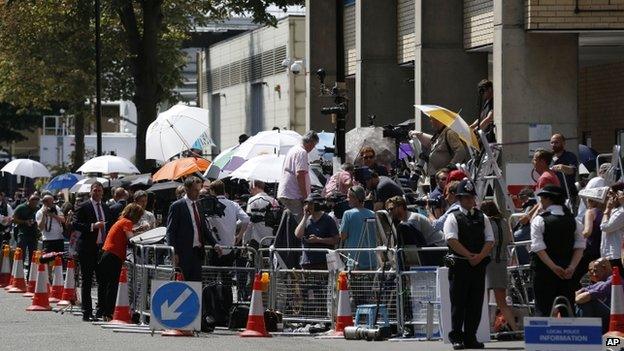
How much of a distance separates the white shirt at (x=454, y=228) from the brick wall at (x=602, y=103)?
1585 cm

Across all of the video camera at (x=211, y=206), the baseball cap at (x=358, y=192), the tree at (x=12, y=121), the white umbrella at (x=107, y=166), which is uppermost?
the tree at (x=12, y=121)

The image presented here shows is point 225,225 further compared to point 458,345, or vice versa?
point 225,225

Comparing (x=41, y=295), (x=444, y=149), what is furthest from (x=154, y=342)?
(x=41, y=295)

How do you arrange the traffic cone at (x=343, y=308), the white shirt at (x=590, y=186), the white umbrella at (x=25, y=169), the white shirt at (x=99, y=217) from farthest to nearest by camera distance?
the white umbrella at (x=25, y=169) < the white shirt at (x=99, y=217) < the traffic cone at (x=343, y=308) < the white shirt at (x=590, y=186)

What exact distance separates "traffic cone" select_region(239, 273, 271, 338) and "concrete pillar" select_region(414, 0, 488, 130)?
12.7 meters

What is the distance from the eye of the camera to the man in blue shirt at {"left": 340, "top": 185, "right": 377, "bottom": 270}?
2084cm

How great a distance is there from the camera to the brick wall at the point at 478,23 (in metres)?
30.9

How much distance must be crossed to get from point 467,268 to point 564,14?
10918 millimetres

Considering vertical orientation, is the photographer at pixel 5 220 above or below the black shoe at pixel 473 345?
above

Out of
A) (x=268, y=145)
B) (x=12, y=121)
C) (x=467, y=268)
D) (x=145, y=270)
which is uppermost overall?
(x=12, y=121)

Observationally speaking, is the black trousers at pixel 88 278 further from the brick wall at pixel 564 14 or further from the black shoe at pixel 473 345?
the brick wall at pixel 564 14

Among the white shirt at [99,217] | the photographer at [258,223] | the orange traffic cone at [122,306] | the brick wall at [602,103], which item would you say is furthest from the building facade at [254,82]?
the orange traffic cone at [122,306]

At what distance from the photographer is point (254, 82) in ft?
187

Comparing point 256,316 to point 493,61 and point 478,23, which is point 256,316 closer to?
point 493,61
